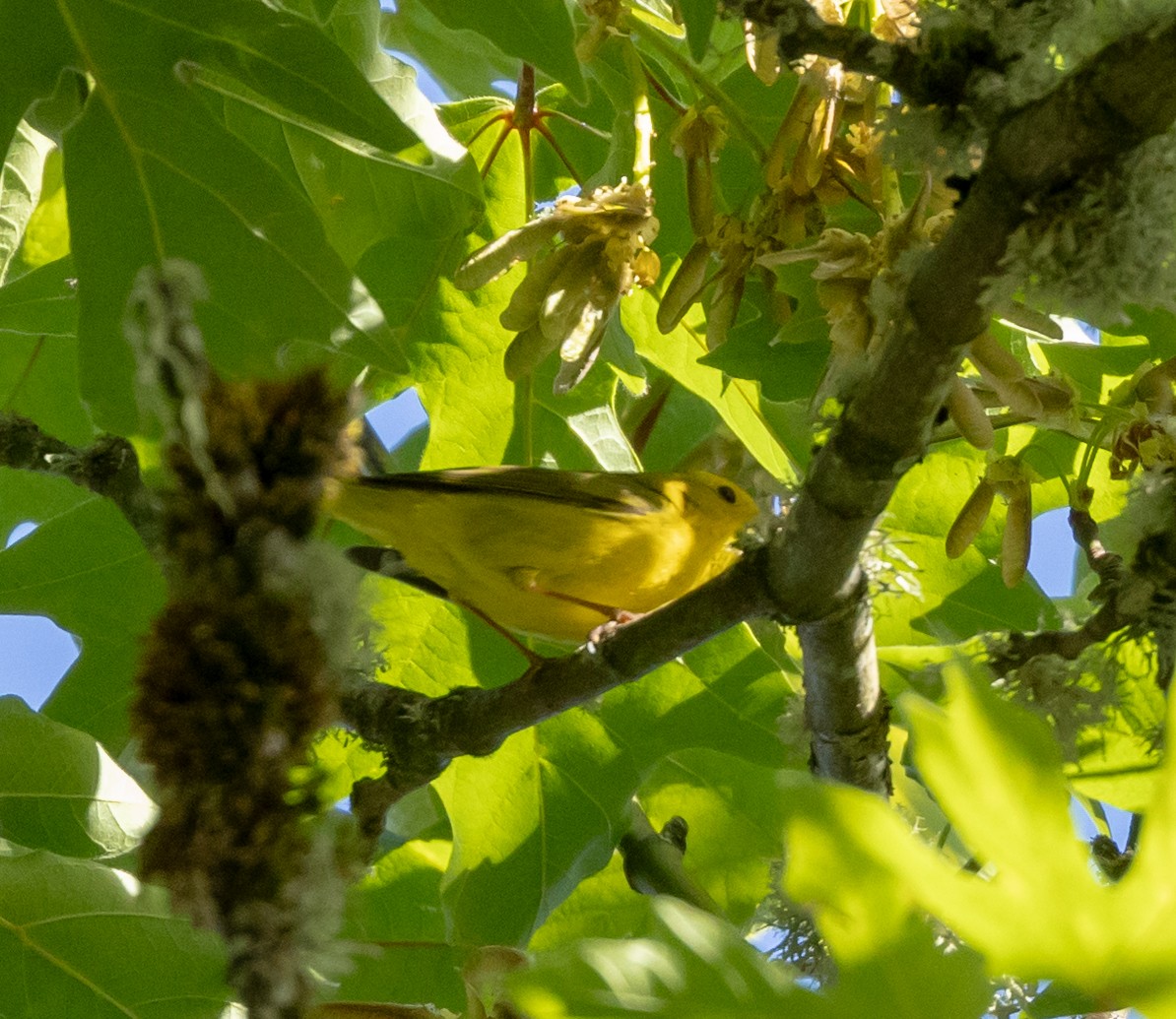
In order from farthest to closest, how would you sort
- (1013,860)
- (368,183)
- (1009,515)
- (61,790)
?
1. (368,183)
2. (61,790)
3. (1009,515)
4. (1013,860)

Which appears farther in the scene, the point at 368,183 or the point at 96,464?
the point at 368,183

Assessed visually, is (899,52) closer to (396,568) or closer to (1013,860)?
(1013,860)

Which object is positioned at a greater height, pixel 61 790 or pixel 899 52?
pixel 899 52

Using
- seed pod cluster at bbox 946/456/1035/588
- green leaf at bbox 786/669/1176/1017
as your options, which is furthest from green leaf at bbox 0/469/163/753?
green leaf at bbox 786/669/1176/1017

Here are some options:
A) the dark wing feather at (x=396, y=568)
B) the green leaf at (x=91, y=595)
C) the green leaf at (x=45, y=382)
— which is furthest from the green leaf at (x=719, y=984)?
the green leaf at (x=45, y=382)

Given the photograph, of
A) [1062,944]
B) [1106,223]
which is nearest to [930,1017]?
[1062,944]

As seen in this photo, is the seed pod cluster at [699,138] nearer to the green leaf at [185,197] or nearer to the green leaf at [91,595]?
the green leaf at [185,197]

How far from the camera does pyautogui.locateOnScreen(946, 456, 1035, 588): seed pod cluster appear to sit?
1.68m

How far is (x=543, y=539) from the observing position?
2504 millimetres

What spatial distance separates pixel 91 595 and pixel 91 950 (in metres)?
0.72

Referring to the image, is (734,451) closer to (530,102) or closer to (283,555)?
(530,102)

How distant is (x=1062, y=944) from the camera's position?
2.28 feet

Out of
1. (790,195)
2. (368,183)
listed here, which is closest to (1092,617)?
(790,195)

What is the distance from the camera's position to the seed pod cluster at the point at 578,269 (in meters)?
1.71
